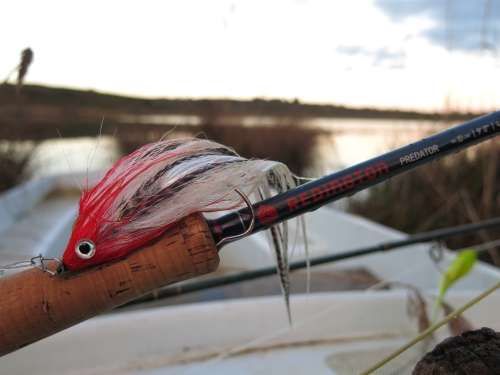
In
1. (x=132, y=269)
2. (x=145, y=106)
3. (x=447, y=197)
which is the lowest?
(x=447, y=197)

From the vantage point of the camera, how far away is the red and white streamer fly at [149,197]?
453 millimetres

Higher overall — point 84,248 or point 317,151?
point 317,151

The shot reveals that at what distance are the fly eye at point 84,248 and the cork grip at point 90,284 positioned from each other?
3 centimetres

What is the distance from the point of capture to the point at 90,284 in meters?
0.46

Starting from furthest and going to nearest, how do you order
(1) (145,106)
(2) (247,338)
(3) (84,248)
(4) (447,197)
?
(4) (447,197)
(1) (145,106)
(2) (247,338)
(3) (84,248)

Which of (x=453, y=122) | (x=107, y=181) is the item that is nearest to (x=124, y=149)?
(x=453, y=122)

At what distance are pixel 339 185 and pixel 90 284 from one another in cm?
32

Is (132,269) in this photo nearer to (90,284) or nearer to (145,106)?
(90,284)

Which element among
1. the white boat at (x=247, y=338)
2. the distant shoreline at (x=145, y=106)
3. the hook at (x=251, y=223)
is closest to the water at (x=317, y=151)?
the distant shoreline at (x=145, y=106)

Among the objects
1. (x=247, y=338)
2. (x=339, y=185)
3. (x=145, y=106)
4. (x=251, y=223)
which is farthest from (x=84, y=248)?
(x=145, y=106)

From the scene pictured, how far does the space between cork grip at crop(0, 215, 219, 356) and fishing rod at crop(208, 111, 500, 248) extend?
35mm

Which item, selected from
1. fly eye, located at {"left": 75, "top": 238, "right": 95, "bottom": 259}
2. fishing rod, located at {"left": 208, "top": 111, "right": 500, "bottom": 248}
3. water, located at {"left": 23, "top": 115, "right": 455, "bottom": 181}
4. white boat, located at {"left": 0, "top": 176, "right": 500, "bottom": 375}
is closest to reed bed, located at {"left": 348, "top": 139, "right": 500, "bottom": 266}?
water, located at {"left": 23, "top": 115, "right": 455, "bottom": 181}

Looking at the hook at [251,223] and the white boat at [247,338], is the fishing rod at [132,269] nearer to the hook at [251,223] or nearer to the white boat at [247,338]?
the hook at [251,223]

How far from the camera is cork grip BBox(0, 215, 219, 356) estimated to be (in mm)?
460
